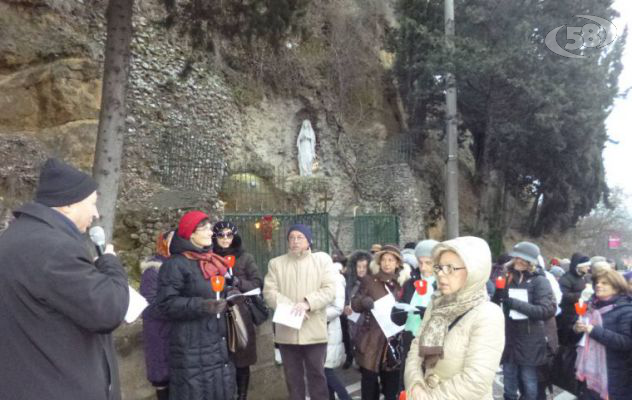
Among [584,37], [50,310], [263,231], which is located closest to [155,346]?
A: [50,310]

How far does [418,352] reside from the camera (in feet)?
9.05

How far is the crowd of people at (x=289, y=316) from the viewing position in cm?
199

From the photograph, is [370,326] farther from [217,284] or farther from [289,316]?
[217,284]

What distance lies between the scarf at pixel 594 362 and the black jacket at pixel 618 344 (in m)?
0.04

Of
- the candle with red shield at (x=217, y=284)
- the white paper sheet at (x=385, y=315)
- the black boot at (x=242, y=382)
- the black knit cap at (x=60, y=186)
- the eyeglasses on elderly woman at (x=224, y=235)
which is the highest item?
the black knit cap at (x=60, y=186)

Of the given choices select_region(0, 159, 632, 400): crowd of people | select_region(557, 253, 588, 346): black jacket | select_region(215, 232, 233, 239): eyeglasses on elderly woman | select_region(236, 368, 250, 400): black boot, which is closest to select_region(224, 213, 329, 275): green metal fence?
select_region(0, 159, 632, 400): crowd of people

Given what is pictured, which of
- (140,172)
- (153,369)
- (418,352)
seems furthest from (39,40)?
(418,352)

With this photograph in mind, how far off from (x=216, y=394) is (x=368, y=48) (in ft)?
62.6

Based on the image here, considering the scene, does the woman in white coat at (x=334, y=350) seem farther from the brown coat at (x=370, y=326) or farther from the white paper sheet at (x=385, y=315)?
the white paper sheet at (x=385, y=315)

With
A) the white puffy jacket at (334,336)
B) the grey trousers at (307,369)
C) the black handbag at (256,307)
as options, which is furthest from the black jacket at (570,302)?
the black handbag at (256,307)

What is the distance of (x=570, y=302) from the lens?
18.5ft

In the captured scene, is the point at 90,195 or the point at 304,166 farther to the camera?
the point at 304,166

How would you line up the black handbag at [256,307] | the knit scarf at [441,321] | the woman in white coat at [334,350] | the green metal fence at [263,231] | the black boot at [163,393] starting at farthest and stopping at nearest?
the green metal fence at [263,231] → the woman in white coat at [334,350] → the black handbag at [256,307] → the black boot at [163,393] → the knit scarf at [441,321]

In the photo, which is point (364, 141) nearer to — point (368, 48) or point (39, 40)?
point (368, 48)
